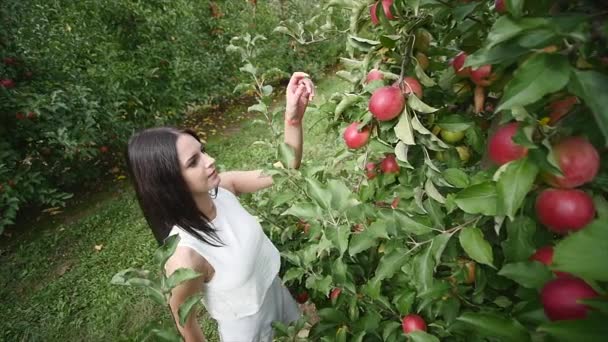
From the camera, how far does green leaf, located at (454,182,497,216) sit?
56cm

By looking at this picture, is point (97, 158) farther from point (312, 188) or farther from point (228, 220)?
point (312, 188)

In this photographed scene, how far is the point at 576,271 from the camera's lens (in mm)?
343

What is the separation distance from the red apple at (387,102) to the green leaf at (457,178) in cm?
15

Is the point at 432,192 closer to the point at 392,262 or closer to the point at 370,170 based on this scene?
the point at 392,262

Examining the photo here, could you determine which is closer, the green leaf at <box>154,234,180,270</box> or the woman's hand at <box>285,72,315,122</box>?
the green leaf at <box>154,234,180,270</box>

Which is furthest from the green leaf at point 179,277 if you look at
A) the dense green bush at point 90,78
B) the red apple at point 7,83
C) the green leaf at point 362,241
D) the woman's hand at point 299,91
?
the red apple at point 7,83

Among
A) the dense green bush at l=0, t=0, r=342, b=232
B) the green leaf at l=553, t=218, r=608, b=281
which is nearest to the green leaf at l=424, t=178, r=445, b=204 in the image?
the green leaf at l=553, t=218, r=608, b=281

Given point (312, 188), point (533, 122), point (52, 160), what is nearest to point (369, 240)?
point (312, 188)

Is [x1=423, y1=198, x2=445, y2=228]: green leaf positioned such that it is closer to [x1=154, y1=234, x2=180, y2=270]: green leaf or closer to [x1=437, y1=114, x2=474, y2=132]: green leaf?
[x1=437, y1=114, x2=474, y2=132]: green leaf

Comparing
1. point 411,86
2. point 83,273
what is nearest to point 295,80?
point 411,86

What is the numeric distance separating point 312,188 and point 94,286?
2795 mm

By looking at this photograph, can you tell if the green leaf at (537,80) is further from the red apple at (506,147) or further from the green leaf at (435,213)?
the green leaf at (435,213)

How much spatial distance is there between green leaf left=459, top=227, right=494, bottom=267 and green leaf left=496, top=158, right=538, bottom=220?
5.5 inches

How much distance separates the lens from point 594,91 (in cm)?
38
